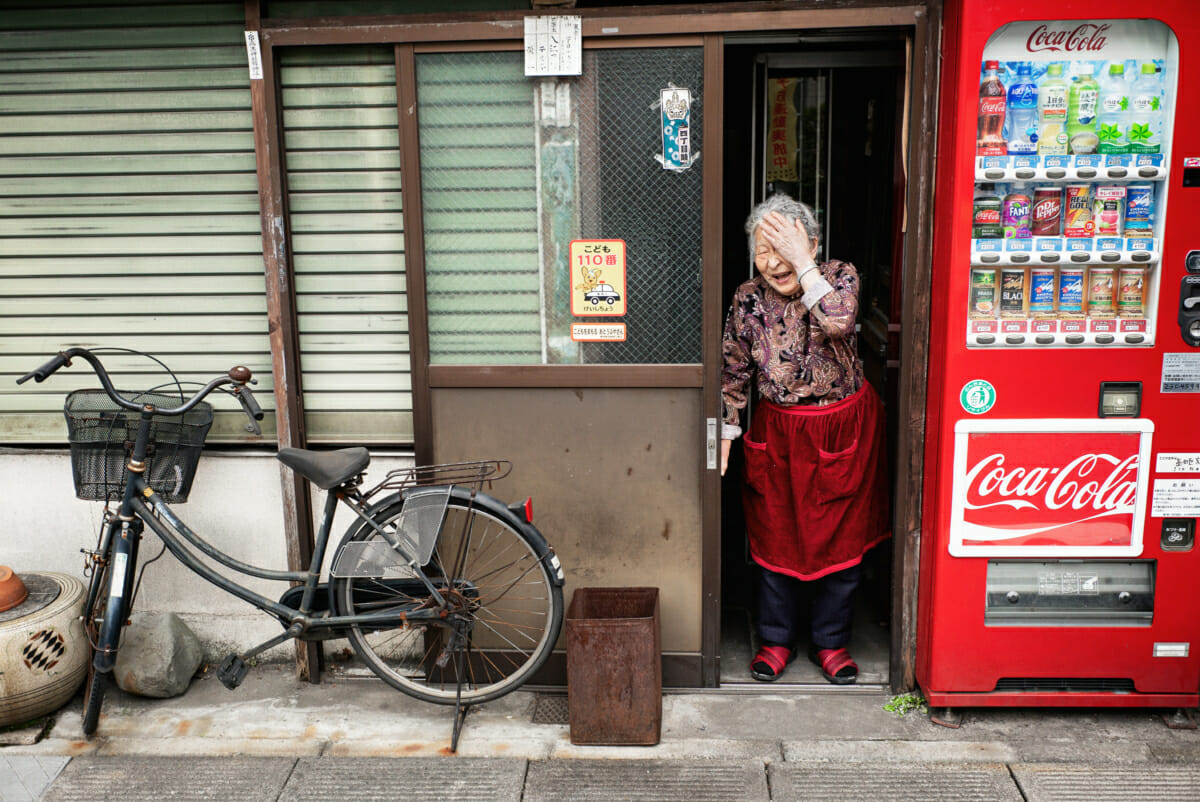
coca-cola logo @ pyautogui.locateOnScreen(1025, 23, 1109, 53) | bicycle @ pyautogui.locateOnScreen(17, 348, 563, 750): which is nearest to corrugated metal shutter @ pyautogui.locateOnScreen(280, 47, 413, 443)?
bicycle @ pyautogui.locateOnScreen(17, 348, 563, 750)

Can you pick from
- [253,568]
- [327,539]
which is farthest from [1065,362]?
[253,568]

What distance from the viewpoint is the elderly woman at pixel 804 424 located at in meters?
4.64

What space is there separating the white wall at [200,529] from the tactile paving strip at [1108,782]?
3136 mm

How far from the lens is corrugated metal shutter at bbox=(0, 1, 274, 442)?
4.82m

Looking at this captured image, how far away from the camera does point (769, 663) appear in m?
5.01

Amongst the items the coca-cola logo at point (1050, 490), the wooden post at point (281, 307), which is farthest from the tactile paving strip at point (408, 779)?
the coca-cola logo at point (1050, 490)

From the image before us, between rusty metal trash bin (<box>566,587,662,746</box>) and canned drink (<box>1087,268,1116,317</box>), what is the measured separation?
2.32 metres

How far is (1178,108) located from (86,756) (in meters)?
5.45

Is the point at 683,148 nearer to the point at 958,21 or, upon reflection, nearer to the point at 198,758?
the point at 958,21

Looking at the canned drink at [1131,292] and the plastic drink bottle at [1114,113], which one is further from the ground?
the plastic drink bottle at [1114,113]

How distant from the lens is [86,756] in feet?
14.9

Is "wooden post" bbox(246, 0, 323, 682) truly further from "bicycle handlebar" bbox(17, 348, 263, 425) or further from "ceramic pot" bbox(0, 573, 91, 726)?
"ceramic pot" bbox(0, 573, 91, 726)

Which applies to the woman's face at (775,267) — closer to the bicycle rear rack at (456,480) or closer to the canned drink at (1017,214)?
the canned drink at (1017,214)

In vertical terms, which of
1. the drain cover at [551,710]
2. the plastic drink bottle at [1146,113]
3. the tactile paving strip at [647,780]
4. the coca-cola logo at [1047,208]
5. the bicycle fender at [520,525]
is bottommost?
the tactile paving strip at [647,780]
